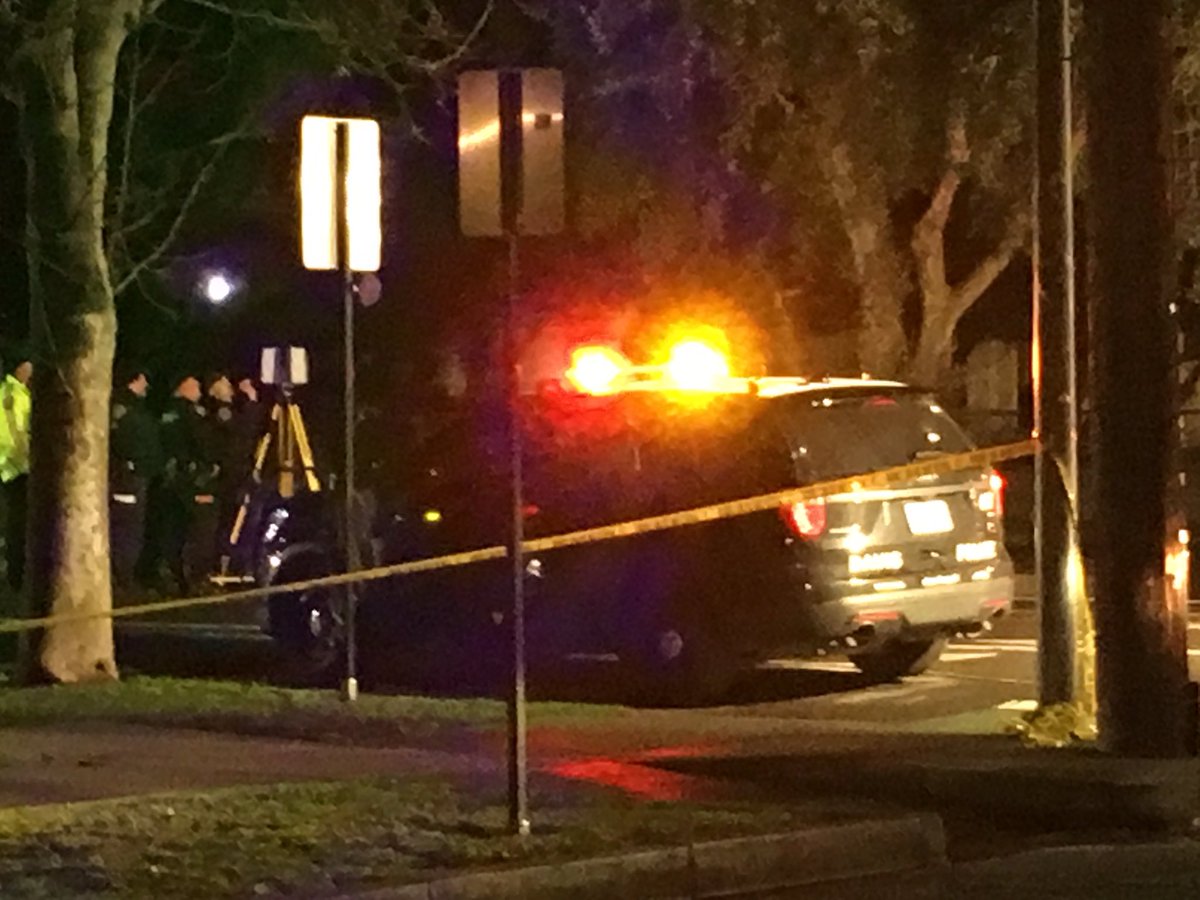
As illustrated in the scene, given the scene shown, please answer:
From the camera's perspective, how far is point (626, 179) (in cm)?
2556

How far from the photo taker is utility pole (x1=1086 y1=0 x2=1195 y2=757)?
34.9 ft

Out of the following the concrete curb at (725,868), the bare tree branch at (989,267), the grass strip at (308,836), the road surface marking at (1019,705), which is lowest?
the concrete curb at (725,868)

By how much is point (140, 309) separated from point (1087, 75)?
17913mm

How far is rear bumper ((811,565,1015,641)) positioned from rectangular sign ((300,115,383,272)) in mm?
3028

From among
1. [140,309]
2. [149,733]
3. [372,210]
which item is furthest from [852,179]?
[149,733]

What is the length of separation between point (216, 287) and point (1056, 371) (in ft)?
58.4

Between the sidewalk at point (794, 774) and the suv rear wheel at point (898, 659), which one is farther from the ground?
the suv rear wheel at point (898, 659)

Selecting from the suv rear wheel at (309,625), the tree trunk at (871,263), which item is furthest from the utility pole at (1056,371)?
the tree trunk at (871,263)

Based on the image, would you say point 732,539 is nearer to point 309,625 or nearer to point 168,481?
point 309,625

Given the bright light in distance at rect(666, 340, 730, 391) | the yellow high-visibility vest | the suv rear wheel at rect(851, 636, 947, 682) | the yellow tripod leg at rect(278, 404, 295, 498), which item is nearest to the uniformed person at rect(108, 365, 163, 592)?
the yellow tripod leg at rect(278, 404, 295, 498)

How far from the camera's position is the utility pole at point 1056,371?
12.0 m

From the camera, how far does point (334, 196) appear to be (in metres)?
12.8

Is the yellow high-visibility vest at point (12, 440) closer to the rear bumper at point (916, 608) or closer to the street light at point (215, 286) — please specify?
the rear bumper at point (916, 608)

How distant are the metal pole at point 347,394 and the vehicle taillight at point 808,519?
229 centimetres
